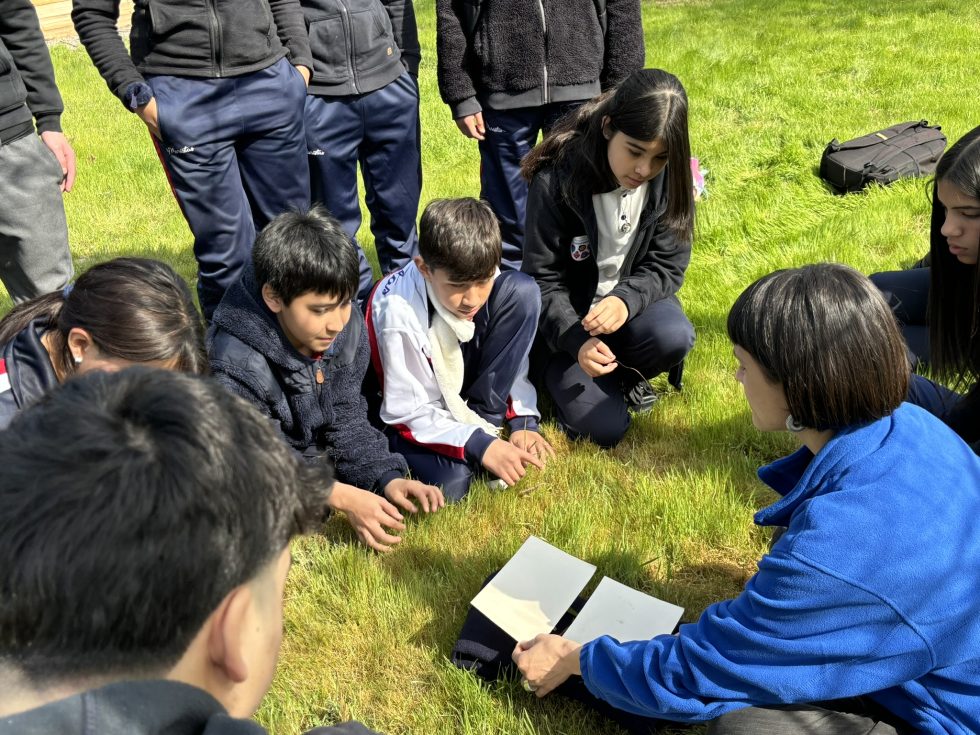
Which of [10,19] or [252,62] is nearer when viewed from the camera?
[10,19]

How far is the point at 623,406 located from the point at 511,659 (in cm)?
123

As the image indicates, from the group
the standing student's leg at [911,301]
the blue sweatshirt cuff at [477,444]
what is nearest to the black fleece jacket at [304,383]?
the blue sweatshirt cuff at [477,444]

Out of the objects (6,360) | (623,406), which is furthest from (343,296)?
(623,406)

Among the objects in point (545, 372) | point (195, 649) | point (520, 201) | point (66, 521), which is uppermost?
point (66, 521)

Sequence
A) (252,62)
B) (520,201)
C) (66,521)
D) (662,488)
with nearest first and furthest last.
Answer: (66,521)
(662,488)
(252,62)
(520,201)

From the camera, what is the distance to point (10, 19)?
2945mm

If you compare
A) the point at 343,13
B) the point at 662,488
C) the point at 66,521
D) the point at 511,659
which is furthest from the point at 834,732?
the point at 343,13

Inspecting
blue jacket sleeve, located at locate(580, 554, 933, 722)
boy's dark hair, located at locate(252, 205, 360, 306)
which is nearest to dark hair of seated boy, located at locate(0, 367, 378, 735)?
blue jacket sleeve, located at locate(580, 554, 933, 722)

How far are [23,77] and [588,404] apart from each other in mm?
2414

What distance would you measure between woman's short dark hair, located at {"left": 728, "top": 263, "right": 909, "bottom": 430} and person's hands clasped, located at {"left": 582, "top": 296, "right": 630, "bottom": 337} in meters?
1.40

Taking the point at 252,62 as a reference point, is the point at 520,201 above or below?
below

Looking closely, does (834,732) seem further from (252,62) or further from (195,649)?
(252,62)

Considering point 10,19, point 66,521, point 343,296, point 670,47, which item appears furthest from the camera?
point 670,47

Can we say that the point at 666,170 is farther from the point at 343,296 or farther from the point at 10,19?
the point at 10,19
